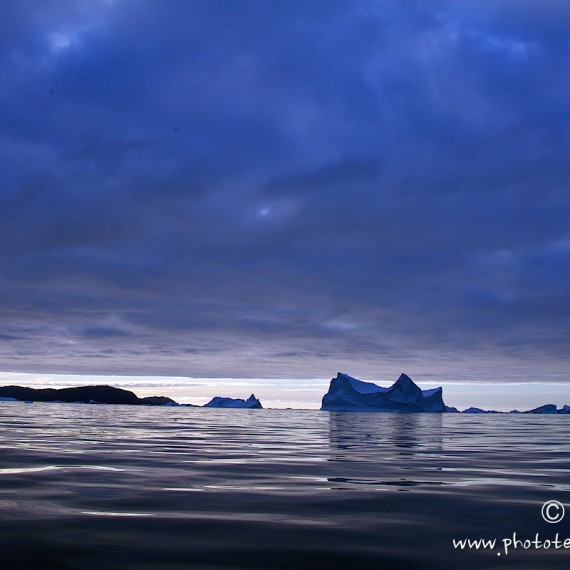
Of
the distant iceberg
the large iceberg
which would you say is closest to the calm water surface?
the large iceberg

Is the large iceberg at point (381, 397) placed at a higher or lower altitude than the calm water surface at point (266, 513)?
lower

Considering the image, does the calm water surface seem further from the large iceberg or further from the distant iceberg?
the distant iceberg

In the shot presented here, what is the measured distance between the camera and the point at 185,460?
43.5 ft

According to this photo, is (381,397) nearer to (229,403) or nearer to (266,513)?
(229,403)

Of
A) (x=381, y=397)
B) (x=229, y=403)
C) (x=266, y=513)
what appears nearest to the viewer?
(x=266, y=513)

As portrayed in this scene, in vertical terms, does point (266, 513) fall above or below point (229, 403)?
above

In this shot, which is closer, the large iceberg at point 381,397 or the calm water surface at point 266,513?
the calm water surface at point 266,513

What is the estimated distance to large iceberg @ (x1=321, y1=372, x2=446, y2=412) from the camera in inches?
5094

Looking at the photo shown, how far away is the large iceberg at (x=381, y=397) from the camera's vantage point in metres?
129

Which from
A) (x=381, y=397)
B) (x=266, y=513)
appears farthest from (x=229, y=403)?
(x=266, y=513)

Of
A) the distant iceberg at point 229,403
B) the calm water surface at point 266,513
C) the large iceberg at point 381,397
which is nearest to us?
the calm water surface at point 266,513

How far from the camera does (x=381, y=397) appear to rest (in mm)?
132375

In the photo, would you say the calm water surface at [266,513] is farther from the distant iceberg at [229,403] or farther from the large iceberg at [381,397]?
the distant iceberg at [229,403]

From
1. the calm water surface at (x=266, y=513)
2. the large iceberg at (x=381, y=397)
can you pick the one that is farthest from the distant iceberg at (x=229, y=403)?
the calm water surface at (x=266, y=513)
